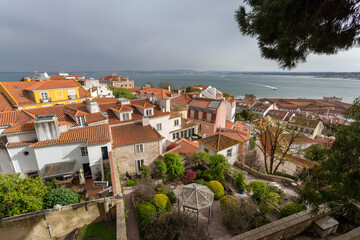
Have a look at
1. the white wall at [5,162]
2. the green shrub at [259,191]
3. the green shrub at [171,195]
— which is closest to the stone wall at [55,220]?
the green shrub at [171,195]

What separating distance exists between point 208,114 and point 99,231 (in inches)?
1133

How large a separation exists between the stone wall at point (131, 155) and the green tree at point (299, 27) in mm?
16771

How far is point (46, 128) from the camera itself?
1529 centimetres

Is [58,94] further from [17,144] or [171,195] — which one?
[171,195]

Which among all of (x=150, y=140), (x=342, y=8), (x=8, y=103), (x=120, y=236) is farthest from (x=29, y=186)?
(x=8, y=103)

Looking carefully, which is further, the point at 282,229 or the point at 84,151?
the point at 84,151

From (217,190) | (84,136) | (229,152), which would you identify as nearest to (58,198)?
(84,136)

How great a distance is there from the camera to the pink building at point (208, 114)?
115 ft

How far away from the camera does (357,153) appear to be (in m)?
5.77

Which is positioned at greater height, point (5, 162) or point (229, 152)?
point (5, 162)

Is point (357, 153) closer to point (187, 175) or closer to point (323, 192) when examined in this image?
point (323, 192)

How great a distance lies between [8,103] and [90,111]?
22046 mm

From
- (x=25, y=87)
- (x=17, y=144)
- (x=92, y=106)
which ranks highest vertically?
(x=25, y=87)

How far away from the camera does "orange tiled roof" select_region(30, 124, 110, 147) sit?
50.8ft
